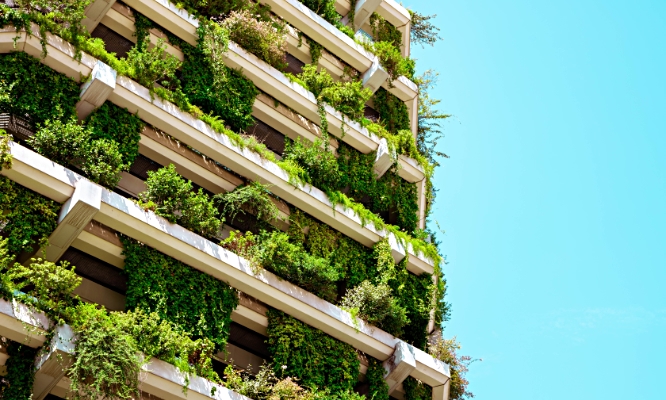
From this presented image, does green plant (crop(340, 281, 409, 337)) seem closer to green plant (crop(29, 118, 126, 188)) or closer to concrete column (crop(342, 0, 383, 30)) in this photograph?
green plant (crop(29, 118, 126, 188))

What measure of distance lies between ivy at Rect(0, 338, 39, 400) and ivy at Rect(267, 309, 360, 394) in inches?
236

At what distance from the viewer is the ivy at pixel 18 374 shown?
53.3 feet

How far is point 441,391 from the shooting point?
78.5ft

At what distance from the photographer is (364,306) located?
75.3 ft

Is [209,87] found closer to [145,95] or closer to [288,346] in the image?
[145,95]

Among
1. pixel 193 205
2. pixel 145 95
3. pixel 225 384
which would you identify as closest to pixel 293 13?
pixel 145 95

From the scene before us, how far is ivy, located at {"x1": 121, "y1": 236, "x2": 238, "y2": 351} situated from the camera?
63.2 feet

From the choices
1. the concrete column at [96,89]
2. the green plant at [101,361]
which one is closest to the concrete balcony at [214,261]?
the concrete column at [96,89]

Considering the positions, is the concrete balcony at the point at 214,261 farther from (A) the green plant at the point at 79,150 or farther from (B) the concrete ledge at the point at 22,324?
(B) the concrete ledge at the point at 22,324

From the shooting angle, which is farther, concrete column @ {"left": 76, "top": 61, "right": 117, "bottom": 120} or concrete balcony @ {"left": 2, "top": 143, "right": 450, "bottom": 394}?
concrete column @ {"left": 76, "top": 61, "right": 117, "bottom": 120}

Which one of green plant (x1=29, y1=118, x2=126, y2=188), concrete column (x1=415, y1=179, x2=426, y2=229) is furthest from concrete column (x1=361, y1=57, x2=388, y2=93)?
green plant (x1=29, y1=118, x2=126, y2=188)

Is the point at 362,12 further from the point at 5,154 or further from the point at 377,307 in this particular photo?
the point at 5,154

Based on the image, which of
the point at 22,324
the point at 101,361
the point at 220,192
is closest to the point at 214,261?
the point at 220,192

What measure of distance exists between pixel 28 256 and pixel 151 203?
2.85 m
